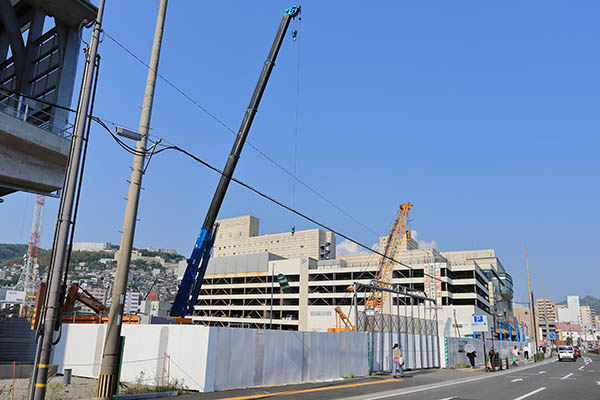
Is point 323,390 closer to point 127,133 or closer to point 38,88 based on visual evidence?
point 127,133

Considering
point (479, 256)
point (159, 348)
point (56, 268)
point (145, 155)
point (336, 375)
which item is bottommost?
point (336, 375)

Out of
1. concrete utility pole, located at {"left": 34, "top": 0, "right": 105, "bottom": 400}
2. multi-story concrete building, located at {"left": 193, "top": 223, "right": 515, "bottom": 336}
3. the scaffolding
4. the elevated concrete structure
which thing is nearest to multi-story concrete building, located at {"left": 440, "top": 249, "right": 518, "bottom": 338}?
multi-story concrete building, located at {"left": 193, "top": 223, "right": 515, "bottom": 336}

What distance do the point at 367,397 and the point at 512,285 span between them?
174 meters

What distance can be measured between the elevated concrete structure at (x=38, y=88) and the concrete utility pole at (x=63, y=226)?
8265 mm

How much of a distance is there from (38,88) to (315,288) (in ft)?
293

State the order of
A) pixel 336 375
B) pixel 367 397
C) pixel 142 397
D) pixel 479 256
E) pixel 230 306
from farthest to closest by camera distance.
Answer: pixel 479 256, pixel 230 306, pixel 336 375, pixel 367 397, pixel 142 397

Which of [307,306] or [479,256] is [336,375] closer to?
[307,306]

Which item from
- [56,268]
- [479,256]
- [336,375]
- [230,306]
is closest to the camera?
[56,268]

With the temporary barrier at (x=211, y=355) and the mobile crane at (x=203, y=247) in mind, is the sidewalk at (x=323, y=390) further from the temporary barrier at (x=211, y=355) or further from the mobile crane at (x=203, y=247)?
the mobile crane at (x=203, y=247)

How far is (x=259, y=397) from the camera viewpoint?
48.2 feet

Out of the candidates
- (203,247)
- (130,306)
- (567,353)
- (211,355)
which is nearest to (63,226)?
(211,355)

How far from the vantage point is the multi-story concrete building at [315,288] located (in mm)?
94062

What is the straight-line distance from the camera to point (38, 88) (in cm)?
2569

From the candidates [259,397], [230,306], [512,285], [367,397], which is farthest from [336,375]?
[512,285]
